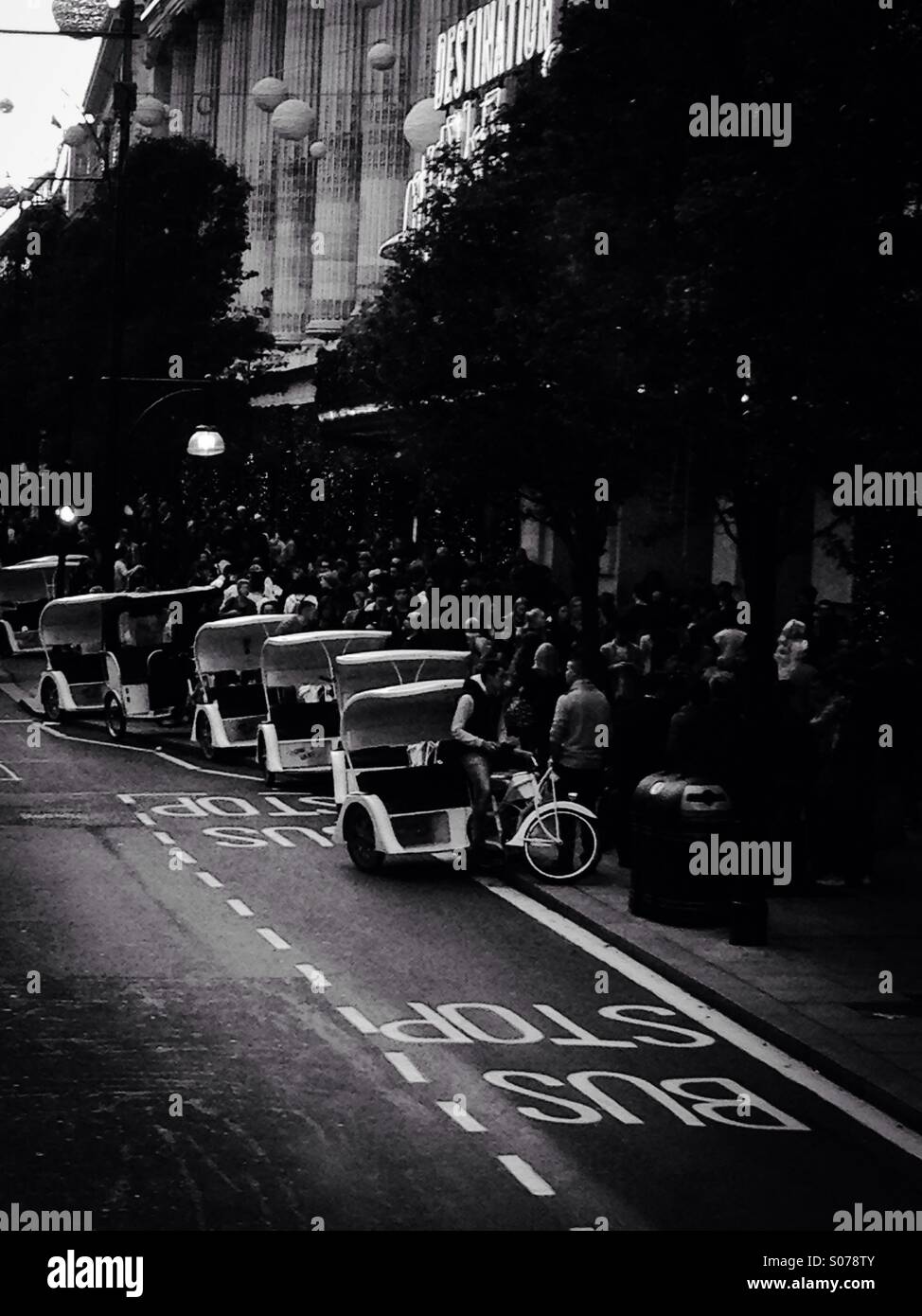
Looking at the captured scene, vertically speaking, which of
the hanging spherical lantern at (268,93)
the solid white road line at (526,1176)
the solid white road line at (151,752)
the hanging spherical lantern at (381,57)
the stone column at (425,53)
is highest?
the stone column at (425,53)

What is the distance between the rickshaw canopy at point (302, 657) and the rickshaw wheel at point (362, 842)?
22.7ft

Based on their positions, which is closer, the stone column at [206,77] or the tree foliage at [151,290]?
the tree foliage at [151,290]

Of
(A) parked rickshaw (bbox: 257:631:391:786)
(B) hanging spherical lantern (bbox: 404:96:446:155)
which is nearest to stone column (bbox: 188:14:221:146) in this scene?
(B) hanging spherical lantern (bbox: 404:96:446:155)

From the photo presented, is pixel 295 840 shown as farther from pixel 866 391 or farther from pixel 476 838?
pixel 866 391

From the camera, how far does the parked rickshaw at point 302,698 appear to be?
1009 inches

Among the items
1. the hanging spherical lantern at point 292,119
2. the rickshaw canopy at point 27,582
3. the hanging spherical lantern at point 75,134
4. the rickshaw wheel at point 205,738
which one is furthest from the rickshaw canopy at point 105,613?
the hanging spherical lantern at point 75,134

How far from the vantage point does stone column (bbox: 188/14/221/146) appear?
286ft

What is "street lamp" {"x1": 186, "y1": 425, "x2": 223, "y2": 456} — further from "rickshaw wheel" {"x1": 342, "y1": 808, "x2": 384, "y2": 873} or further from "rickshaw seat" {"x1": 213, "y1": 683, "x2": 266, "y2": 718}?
"rickshaw wheel" {"x1": 342, "y1": 808, "x2": 384, "y2": 873}

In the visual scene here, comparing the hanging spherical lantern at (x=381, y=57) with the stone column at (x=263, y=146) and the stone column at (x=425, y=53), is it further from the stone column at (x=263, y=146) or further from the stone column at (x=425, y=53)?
the stone column at (x=263, y=146)

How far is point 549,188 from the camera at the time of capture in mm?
23984

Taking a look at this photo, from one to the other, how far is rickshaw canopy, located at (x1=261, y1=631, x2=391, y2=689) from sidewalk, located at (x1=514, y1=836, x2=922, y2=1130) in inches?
308

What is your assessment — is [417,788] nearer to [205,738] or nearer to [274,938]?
[274,938]

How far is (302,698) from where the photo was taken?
2631 cm
